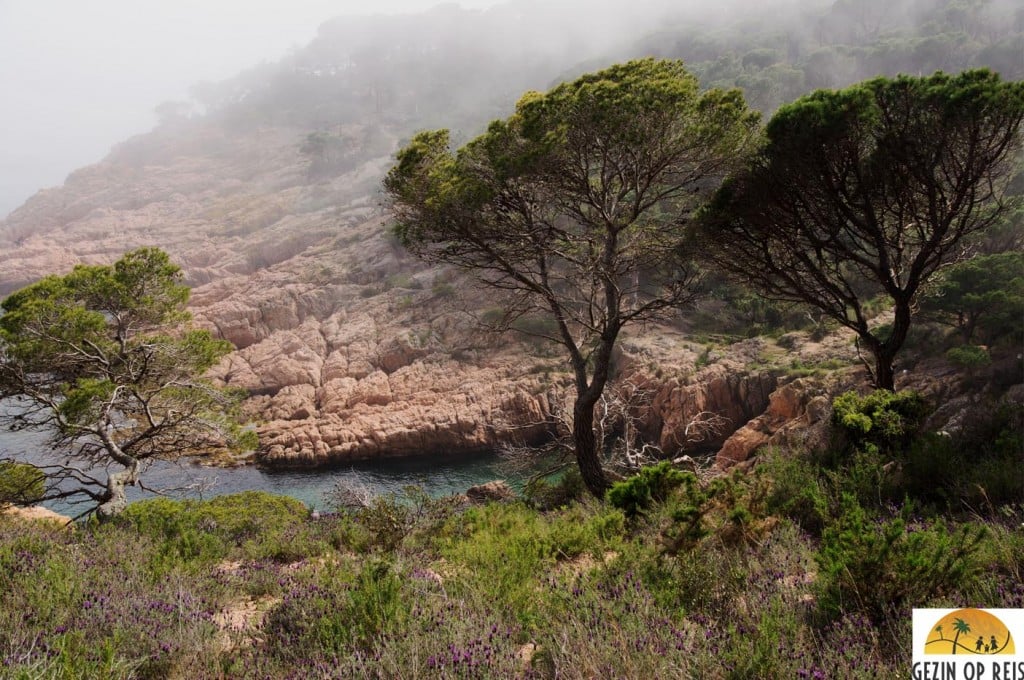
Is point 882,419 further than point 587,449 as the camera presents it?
No

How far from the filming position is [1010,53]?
49125 mm

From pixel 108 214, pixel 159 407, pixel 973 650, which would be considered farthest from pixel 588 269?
pixel 108 214

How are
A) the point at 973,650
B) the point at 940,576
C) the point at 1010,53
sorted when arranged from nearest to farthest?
the point at 973,650
the point at 940,576
the point at 1010,53

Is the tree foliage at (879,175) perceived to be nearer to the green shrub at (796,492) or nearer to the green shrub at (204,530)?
the green shrub at (796,492)

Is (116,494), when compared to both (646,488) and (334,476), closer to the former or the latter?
(646,488)

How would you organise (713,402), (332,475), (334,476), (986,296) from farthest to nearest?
(332,475), (334,476), (713,402), (986,296)

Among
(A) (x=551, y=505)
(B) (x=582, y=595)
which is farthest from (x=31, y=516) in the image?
(B) (x=582, y=595)

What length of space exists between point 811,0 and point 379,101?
278 feet

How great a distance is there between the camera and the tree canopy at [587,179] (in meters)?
8.02

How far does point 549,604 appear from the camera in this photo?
119 inches

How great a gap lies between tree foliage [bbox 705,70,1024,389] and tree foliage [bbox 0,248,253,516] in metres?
11.7

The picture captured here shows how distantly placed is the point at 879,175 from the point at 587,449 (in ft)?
20.8

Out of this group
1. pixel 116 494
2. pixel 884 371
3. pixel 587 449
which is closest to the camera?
pixel 884 371

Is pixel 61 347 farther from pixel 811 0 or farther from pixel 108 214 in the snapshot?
pixel 811 0
